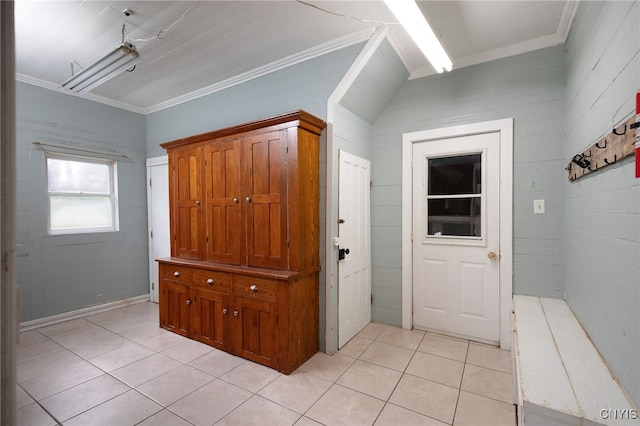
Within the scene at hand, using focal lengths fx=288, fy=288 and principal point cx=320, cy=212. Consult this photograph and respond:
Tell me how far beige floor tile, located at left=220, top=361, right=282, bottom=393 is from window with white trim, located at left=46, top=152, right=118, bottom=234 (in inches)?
120

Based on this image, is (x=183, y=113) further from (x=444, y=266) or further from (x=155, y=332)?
(x=444, y=266)

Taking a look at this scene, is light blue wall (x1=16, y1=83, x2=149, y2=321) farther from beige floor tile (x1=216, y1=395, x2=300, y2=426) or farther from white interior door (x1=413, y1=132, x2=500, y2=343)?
white interior door (x1=413, y1=132, x2=500, y2=343)

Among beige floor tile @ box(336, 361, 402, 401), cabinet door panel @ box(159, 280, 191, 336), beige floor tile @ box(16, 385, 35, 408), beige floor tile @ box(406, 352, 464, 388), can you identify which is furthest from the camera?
cabinet door panel @ box(159, 280, 191, 336)

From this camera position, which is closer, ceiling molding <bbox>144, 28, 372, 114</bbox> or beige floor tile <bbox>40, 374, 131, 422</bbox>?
beige floor tile <bbox>40, 374, 131, 422</bbox>

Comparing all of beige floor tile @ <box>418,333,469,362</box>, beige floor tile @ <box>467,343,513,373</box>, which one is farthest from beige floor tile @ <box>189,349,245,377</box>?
beige floor tile @ <box>467,343,513,373</box>

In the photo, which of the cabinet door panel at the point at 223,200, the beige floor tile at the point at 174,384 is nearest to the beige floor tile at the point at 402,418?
the beige floor tile at the point at 174,384

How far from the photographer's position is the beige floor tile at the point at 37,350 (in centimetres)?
276

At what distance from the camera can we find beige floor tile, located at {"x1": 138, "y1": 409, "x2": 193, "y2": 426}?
6.15ft

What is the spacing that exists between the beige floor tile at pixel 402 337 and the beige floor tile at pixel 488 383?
1.81 ft

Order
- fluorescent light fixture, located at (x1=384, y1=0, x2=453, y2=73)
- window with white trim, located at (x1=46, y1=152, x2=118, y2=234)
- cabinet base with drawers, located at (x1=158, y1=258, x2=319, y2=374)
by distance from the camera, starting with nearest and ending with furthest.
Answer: fluorescent light fixture, located at (x1=384, y1=0, x2=453, y2=73) → cabinet base with drawers, located at (x1=158, y1=258, x2=319, y2=374) → window with white trim, located at (x1=46, y1=152, x2=118, y2=234)

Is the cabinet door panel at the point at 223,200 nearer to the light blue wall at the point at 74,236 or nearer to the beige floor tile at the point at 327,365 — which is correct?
the beige floor tile at the point at 327,365

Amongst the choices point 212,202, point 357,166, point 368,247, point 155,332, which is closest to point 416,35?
point 357,166

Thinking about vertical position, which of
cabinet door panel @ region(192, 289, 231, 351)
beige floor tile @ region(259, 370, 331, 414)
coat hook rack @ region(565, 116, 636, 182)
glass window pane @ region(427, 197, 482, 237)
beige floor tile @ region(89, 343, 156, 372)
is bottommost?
beige floor tile @ region(89, 343, 156, 372)

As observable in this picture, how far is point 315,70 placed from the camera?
2.86 m
